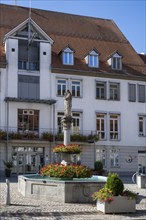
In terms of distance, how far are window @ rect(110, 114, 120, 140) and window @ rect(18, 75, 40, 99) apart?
831cm

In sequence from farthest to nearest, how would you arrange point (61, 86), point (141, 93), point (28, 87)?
point (141, 93), point (61, 86), point (28, 87)

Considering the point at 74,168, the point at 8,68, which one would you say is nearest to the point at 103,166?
the point at 8,68

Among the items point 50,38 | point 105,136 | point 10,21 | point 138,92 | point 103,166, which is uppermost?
point 10,21

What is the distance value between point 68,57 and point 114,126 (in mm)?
8625

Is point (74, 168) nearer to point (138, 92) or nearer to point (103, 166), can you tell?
point (103, 166)

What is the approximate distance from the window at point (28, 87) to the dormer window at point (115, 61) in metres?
8.43

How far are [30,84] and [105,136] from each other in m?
9.40

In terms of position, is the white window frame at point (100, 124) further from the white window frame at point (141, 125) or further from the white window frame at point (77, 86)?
the white window frame at point (141, 125)

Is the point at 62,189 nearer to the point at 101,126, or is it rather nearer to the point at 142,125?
the point at 101,126

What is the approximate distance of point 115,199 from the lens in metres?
14.4

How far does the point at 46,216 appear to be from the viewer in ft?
44.5

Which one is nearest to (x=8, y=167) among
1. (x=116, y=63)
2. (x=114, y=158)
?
(x=114, y=158)

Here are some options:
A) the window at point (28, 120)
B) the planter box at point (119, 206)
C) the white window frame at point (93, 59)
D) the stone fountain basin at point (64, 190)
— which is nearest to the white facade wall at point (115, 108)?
the white window frame at point (93, 59)

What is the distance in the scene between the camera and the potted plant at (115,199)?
1438cm
